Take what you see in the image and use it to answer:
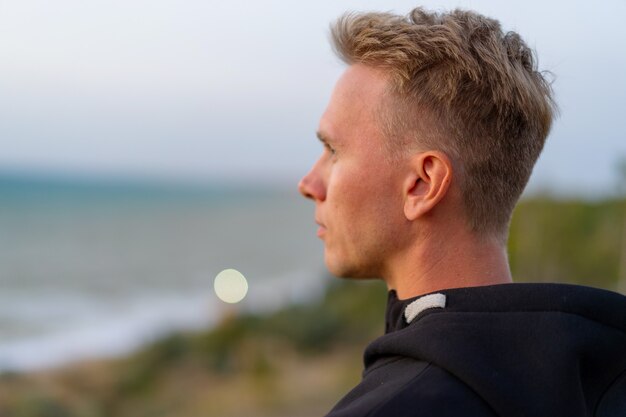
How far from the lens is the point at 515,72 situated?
182 cm

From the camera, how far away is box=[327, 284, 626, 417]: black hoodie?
4.67 feet

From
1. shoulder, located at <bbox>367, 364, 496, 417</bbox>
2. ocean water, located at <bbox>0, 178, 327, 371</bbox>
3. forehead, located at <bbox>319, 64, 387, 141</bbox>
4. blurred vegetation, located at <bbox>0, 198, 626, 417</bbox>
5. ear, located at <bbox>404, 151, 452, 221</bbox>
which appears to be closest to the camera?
shoulder, located at <bbox>367, 364, 496, 417</bbox>

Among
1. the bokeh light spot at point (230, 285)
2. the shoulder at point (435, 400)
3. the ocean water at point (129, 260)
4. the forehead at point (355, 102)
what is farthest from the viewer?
the bokeh light spot at point (230, 285)

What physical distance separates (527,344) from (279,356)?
13.0m

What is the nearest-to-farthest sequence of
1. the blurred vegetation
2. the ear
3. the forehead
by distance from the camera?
1. the ear
2. the forehead
3. the blurred vegetation

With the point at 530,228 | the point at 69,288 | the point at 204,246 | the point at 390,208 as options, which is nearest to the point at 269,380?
the point at 530,228

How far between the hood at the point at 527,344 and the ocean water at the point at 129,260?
13.1 m

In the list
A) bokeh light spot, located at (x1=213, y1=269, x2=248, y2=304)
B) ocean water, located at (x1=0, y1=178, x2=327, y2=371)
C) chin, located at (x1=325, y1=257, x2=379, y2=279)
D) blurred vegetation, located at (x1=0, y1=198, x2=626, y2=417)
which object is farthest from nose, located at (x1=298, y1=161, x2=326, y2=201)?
bokeh light spot, located at (x1=213, y1=269, x2=248, y2=304)

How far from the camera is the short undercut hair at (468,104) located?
1769 millimetres

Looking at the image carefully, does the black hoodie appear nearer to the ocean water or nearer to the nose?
the nose

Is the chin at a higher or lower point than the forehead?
lower

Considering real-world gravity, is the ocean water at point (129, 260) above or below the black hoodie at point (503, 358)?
above

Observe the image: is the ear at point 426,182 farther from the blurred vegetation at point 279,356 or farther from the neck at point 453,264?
the blurred vegetation at point 279,356

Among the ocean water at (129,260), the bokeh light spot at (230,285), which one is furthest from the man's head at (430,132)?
the bokeh light spot at (230,285)
